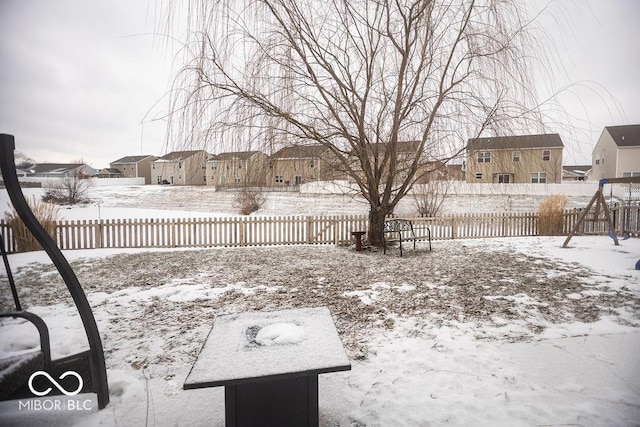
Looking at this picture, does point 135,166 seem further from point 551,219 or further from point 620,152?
point 620,152

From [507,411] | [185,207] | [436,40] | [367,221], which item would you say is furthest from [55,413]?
[185,207]

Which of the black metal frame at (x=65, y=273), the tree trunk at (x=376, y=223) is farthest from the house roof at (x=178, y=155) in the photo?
the tree trunk at (x=376, y=223)

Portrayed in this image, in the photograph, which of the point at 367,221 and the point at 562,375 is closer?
the point at 562,375

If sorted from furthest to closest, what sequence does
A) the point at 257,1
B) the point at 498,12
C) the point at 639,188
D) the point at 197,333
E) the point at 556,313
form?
the point at 639,188 → the point at 498,12 → the point at 257,1 → the point at 556,313 → the point at 197,333

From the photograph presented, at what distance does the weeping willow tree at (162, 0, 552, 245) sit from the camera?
4422 mm

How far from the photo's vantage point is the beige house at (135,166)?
57875mm

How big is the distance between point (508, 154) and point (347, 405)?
540 centimetres

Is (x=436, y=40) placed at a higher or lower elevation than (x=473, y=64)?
higher

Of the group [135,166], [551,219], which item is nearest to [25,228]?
[551,219]

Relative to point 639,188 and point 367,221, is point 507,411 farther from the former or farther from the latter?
point 639,188

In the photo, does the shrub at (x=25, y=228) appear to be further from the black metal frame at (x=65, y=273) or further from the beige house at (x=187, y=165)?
the black metal frame at (x=65, y=273)

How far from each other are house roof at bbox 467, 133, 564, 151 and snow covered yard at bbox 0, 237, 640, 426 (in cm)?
242

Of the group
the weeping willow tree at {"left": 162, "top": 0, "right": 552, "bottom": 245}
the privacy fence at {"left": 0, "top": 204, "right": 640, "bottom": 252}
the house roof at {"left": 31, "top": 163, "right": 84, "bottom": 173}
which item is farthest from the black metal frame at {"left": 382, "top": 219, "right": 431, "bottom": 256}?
the house roof at {"left": 31, "top": 163, "right": 84, "bottom": 173}

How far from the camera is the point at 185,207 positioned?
76.3 ft
